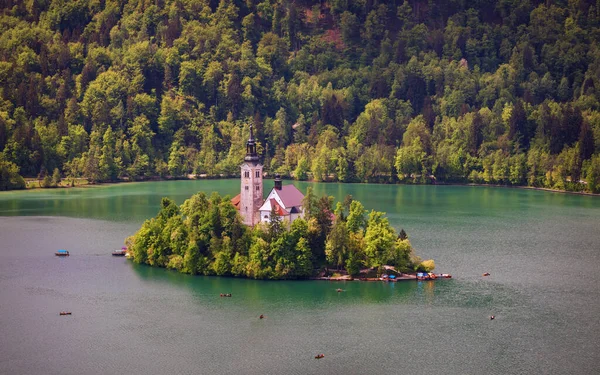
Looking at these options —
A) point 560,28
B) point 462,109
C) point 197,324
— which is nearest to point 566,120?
point 462,109

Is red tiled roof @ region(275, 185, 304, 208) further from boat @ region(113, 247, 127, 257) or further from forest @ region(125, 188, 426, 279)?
boat @ region(113, 247, 127, 257)

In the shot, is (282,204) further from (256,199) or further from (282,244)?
(282,244)

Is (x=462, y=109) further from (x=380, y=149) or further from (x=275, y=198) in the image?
(x=275, y=198)

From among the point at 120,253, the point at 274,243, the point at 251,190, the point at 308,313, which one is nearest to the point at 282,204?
the point at 251,190

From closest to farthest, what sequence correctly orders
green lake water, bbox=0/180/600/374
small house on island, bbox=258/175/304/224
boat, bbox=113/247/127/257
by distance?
green lake water, bbox=0/180/600/374, small house on island, bbox=258/175/304/224, boat, bbox=113/247/127/257

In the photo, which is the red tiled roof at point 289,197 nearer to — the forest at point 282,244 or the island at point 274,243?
the island at point 274,243

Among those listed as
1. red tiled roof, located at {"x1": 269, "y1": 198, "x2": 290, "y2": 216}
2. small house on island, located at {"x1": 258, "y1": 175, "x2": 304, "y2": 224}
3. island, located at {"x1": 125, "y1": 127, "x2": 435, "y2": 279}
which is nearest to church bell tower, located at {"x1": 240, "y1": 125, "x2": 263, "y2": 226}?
island, located at {"x1": 125, "y1": 127, "x2": 435, "y2": 279}

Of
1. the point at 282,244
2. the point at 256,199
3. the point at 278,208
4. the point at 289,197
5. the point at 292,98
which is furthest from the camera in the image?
the point at 292,98
